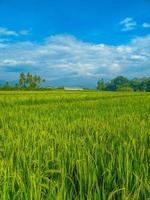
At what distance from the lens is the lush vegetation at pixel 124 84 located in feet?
341

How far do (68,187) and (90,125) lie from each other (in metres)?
2.69

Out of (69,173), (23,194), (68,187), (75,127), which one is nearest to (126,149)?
(69,173)

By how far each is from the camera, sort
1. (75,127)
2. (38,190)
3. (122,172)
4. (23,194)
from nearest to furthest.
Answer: (38,190) → (23,194) → (122,172) → (75,127)

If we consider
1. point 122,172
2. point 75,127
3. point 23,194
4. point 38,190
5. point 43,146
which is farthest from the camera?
point 75,127

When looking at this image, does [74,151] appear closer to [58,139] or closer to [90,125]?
[58,139]

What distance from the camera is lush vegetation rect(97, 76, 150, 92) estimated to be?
341 feet

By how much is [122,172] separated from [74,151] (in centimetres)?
52

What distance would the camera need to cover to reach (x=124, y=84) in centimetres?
12344

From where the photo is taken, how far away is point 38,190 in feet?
5.57

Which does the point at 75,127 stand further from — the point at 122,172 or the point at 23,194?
the point at 23,194

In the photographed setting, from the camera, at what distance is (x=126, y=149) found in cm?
266

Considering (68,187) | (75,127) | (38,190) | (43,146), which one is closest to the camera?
(38,190)

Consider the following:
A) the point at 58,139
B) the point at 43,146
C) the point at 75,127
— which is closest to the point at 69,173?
the point at 43,146

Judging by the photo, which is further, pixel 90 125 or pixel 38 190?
pixel 90 125
